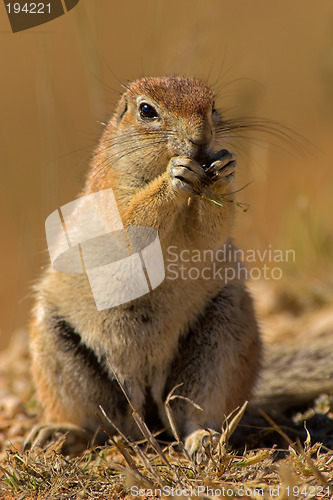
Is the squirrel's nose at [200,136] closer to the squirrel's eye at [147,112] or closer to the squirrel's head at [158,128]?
the squirrel's head at [158,128]

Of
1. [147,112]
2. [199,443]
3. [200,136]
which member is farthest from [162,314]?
[147,112]

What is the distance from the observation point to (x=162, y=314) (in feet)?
14.6

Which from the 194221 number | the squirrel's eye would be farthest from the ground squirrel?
the 194221 number

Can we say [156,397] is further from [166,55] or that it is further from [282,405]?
[166,55]

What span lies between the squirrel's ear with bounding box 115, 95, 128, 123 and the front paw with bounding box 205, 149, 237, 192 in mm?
1032

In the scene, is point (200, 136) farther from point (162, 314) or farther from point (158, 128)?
point (162, 314)

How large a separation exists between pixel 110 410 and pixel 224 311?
1.14m

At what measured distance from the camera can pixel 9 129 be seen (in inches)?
658

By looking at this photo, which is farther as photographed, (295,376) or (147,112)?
(295,376)

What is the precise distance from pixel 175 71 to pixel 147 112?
3309 mm

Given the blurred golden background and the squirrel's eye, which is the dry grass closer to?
the blurred golden background

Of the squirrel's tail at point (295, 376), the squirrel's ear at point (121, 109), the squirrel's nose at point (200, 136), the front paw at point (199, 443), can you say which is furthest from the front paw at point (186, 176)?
the squirrel's tail at point (295, 376)

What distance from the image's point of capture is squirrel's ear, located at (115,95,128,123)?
16.1 ft

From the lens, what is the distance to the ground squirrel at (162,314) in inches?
170
